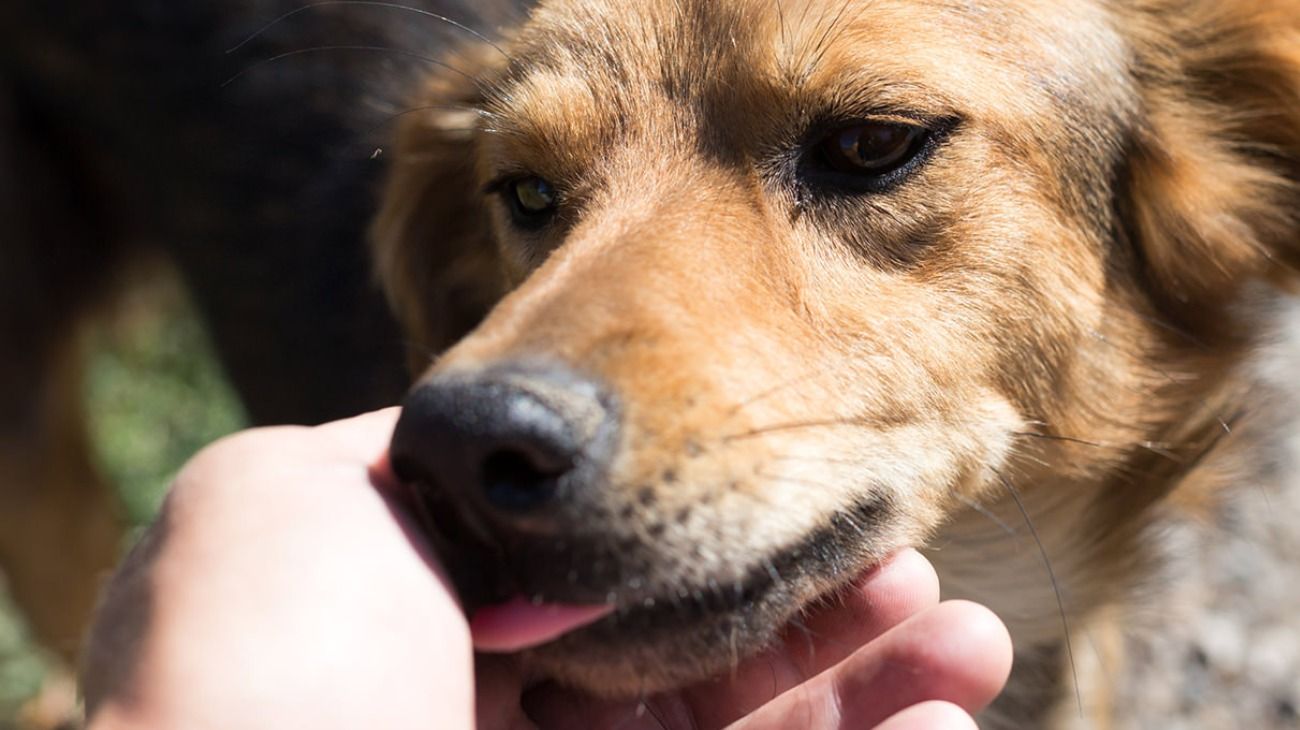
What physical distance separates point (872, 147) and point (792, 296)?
0.34m

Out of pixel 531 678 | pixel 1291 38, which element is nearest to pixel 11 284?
pixel 531 678

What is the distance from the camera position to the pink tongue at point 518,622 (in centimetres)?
184

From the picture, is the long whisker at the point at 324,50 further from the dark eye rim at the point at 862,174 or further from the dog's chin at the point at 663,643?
the dog's chin at the point at 663,643

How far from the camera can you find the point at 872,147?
7.53 feet

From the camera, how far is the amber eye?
2.27m

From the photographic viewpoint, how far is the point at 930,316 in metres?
2.27

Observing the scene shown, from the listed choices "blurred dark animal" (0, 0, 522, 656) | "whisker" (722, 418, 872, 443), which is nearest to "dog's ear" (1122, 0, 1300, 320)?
"whisker" (722, 418, 872, 443)

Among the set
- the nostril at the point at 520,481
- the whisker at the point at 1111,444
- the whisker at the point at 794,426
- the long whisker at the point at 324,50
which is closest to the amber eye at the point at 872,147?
the whisker at the point at 794,426

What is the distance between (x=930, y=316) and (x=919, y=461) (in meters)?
0.27

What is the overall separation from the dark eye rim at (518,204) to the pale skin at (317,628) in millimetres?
797

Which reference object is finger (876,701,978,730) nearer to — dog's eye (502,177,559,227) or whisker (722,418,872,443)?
whisker (722,418,872,443)

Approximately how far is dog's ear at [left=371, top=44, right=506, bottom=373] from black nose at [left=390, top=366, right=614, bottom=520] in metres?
1.46

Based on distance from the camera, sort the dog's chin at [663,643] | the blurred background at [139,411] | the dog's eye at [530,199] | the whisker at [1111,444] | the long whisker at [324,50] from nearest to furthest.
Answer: the dog's chin at [663,643], the whisker at [1111,444], the dog's eye at [530,199], the long whisker at [324,50], the blurred background at [139,411]

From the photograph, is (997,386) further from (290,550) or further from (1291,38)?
(290,550)
